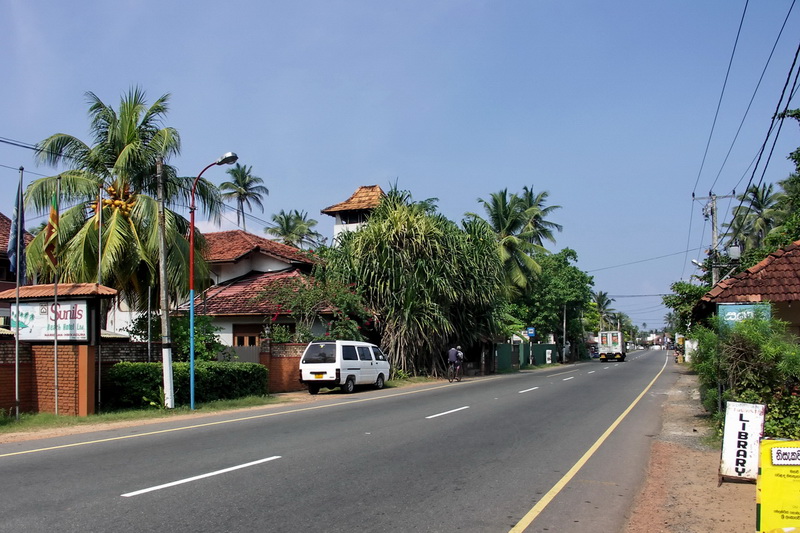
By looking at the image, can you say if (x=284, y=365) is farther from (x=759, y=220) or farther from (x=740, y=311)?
(x=759, y=220)

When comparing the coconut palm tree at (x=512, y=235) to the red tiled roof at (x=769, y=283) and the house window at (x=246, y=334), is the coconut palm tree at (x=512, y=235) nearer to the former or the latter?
the house window at (x=246, y=334)

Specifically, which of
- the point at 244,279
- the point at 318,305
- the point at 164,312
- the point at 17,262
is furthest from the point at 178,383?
the point at 244,279

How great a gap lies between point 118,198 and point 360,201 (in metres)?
26.9

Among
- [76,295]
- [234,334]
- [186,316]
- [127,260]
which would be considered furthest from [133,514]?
[234,334]

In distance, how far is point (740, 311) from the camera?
12891 mm

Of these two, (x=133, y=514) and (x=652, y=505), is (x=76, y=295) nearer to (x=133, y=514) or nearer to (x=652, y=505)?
(x=133, y=514)

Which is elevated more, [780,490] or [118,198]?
[118,198]

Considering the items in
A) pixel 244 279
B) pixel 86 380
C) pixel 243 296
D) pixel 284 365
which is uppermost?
pixel 244 279

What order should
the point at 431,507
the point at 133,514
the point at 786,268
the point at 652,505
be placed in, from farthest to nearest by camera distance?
the point at 786,268
the point at 652,505
the point at 431,507
the point at 133,514

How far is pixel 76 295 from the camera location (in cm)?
1553

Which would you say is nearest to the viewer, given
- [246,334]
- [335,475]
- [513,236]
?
[335,475]

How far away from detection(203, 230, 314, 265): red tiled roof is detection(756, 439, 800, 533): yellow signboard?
27.7 meters

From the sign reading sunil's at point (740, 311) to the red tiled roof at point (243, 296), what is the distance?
18.7 m

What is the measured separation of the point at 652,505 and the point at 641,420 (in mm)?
8753
